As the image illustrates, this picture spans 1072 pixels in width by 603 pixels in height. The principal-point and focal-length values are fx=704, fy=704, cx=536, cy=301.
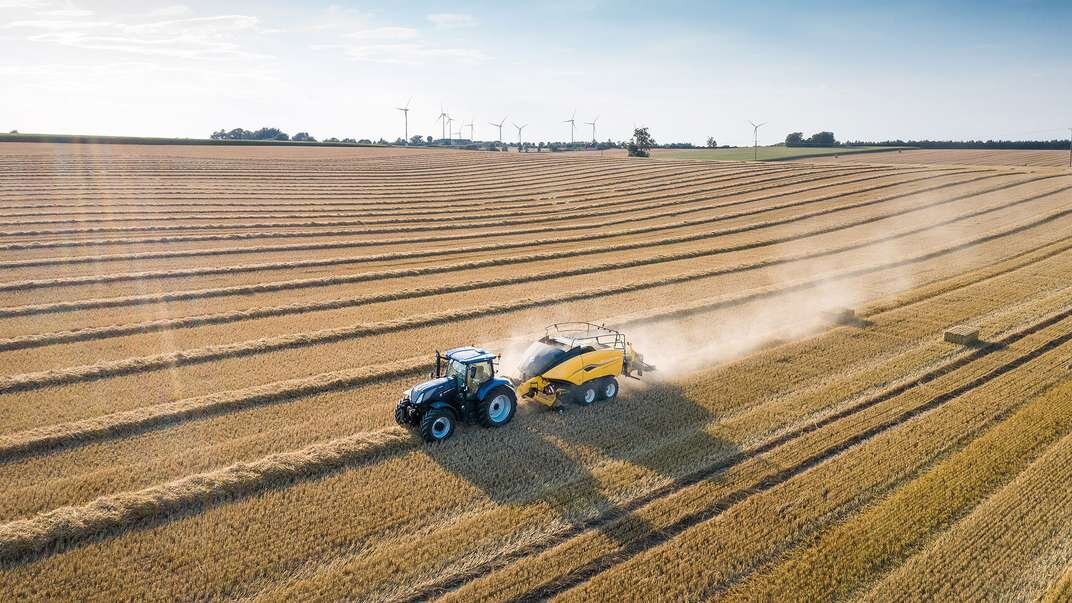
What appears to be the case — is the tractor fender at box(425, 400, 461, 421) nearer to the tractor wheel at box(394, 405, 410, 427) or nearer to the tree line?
the tractor wheel at box(394, 405, 410, 427)

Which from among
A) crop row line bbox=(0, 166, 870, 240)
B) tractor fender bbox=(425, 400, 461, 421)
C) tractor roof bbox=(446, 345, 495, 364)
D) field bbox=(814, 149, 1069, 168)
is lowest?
tractor fender bbox=(425, 400, 461, 421)

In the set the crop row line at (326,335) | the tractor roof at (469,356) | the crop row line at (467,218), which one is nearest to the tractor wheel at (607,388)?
the tractor roof at (469,356)

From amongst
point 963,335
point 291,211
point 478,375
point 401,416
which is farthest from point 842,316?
point 291,211

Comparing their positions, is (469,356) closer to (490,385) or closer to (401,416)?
(490,385)

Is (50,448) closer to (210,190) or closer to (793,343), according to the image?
(793,343)

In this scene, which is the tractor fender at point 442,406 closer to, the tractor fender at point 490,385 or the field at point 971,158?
the tractor fender at point 490,385

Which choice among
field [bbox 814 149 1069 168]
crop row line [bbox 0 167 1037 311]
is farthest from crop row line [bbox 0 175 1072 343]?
field [bbox 814 149 1069 168]

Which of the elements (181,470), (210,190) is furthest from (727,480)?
(210,190)
